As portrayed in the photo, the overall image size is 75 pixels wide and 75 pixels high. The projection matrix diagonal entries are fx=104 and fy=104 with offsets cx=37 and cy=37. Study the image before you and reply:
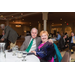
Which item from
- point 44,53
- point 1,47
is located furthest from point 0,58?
point 44,53

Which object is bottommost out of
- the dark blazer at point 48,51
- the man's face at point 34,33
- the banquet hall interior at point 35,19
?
the dark blazer at point 48,51

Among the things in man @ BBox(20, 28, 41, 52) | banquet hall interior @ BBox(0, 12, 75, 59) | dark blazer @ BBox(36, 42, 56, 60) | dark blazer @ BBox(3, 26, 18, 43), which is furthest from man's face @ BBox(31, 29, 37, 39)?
banquet hall interior @ BBox(0, 12, 75, 59)

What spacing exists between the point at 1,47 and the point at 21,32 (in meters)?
19.2

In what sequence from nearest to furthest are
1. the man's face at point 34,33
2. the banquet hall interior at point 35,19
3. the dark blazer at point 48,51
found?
1. the dark blazer at point 48,51
2. the man's face at point 34,33
3. the banquet hall interior at point 35,19

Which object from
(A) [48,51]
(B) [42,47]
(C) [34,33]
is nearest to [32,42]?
(C) [34,33]

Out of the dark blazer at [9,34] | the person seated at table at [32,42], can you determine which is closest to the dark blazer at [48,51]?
the person seated at table at [32,42]

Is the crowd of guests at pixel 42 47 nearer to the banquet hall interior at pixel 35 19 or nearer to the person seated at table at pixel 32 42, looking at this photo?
the person seated at table at pixel 32 42

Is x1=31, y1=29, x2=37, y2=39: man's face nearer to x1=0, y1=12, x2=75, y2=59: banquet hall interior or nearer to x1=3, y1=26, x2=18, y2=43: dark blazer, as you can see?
x1=3, y1=26, x2=18, y2=43: dark blazer

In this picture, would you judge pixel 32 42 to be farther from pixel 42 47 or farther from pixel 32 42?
pixel 42 47

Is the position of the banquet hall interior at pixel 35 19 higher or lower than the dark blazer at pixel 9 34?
higher

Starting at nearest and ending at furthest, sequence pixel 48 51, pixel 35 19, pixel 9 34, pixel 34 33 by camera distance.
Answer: pixel 48 51 < pixel 34 33 < pixel 9 34 < pixel 35 19

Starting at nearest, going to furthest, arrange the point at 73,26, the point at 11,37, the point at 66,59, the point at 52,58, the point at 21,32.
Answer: the point at 66,59 → the point at 52,58 → the point at 11,37 → the point at 73,26 → the point at 21,32
